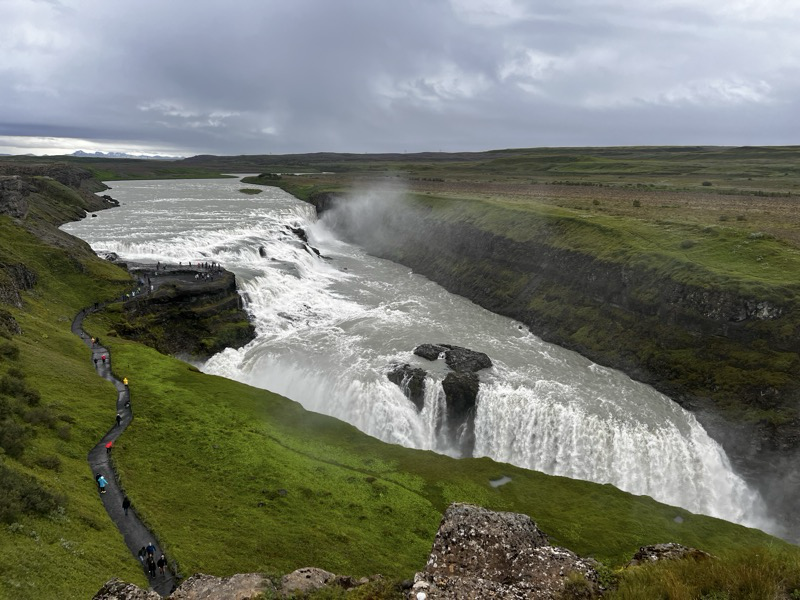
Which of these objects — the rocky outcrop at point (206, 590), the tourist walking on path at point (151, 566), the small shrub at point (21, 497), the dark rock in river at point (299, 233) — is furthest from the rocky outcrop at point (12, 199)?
the rocky outcrop at point (206, 590)

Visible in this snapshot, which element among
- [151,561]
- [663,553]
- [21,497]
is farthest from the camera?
[151,561]

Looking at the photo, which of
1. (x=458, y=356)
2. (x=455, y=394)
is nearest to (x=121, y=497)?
(x=455, y=394)

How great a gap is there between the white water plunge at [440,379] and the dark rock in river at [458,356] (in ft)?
3.96

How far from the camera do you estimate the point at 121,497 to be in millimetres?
25547

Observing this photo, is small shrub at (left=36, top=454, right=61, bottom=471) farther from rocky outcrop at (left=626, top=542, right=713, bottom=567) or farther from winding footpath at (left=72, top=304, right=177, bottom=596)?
rocky outcrop at (left=626, top=542, right=713, bottom=567)

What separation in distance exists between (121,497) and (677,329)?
4964cm

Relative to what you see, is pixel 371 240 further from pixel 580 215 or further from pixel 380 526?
pixel 380 526

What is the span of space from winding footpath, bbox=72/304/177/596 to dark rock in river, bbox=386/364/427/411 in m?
22.1

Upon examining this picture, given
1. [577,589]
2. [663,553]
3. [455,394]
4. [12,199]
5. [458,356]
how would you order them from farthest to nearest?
[12,199], [458,356], [455,394], [663,553], [577,589]

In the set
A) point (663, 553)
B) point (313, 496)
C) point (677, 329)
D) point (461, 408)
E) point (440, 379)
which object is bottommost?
point (313, 496)

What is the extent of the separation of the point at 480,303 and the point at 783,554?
60460 millimetres

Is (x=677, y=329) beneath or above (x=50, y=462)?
above

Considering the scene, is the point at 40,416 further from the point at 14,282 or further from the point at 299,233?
the point at 299,233

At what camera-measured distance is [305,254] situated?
3602 inches
